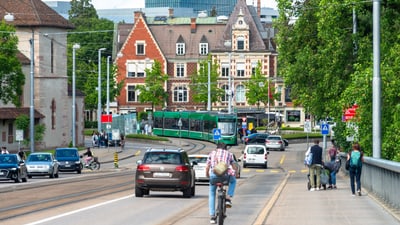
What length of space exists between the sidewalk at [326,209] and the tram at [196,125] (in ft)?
199

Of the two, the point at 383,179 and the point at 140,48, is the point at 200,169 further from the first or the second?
the point at 140,48

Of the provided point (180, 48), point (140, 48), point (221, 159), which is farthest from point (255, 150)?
point (180, 48)

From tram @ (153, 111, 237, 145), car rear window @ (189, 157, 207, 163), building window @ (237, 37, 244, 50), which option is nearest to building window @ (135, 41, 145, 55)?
building window @ (237, 37, 244, 50)

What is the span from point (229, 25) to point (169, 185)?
106305 millimetres

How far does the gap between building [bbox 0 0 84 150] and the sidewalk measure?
61.3 m

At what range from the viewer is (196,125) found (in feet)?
350

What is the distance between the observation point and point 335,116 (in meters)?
59.0

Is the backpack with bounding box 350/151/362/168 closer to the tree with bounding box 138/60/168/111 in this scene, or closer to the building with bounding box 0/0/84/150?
the building with bounding box 0/0/84/150

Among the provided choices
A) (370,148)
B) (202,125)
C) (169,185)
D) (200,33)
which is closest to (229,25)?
(200,33)

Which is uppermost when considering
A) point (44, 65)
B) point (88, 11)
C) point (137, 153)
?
point (88, 11)

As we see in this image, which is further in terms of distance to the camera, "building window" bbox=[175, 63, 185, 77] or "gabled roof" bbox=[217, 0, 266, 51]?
"building window" bbox=[175, 63, 185, 77]

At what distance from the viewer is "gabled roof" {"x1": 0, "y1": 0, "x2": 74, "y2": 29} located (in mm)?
97562

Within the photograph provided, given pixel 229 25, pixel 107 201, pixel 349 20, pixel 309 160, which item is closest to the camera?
pixel 107 201

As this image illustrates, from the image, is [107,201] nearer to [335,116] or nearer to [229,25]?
[335,116]
